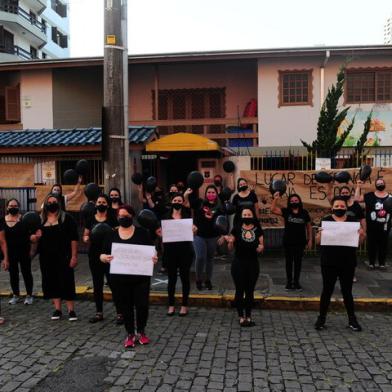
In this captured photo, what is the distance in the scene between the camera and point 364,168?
8.27 metres

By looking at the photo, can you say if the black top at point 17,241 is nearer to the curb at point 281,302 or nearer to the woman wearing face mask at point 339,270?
the curb at point 281,302

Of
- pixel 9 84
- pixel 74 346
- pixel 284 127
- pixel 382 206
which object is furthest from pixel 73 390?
pixel 9 84

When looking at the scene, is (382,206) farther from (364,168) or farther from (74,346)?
(74,346)

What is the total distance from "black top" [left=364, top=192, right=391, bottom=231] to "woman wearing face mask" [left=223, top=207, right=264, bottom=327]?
339 cm

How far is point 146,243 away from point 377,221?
494 centimetres

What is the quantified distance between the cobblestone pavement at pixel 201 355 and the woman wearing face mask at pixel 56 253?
0.42 m

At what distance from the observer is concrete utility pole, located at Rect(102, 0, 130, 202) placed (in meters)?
7.36

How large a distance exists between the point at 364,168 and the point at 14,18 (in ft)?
109

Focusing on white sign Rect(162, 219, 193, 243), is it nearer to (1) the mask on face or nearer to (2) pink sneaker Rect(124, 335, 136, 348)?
(1) the mask on face

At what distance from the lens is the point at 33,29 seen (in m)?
37.0

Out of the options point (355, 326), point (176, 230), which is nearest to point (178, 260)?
point (176, 230)

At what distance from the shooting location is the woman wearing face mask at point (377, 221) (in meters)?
8.16

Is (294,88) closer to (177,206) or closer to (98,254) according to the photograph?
(177,206)

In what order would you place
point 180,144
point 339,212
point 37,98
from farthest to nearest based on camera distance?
point 37,98 → point 180,144 → point 339,212
